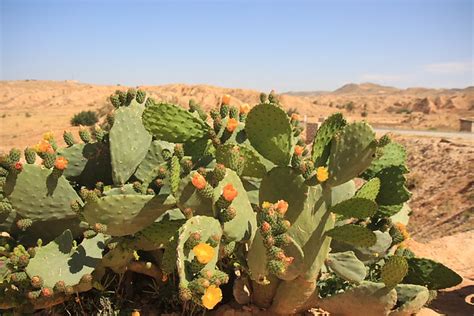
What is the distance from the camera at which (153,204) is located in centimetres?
276

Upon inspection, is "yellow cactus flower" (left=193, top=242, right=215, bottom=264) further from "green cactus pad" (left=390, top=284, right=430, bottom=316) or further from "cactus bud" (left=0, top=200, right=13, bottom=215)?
"green cactus pad" (left=390, top=284, right=430, bottom=316)

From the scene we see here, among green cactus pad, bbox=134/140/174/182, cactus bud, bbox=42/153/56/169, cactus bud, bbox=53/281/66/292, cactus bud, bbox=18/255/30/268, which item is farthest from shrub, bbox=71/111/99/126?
cactus bud, bbox=53/281/66/292

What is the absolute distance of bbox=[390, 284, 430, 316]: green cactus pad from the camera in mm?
3217

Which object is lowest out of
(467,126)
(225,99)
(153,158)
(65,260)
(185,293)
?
(467,126)

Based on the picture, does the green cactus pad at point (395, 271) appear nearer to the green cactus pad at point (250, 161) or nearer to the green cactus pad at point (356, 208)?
the green cactus pad at point (356, 208)

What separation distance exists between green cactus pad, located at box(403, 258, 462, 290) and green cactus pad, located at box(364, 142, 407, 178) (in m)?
0.76

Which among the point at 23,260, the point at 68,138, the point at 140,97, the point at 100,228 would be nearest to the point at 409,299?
the point at 100,228

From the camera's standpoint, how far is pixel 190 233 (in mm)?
2389

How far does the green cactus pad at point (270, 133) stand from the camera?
292 cm

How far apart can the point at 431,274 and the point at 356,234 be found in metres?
1.17

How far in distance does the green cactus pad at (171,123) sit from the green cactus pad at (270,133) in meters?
0.38

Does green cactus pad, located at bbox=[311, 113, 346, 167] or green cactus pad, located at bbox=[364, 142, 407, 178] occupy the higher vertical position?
green cactus pad, located at bbox=[311, 113, 346, 167]

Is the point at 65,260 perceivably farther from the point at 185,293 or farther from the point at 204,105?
the point at 204,105

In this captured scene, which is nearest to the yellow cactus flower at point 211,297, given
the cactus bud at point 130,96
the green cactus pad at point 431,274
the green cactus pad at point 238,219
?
the green cactus pad at point 238,219
